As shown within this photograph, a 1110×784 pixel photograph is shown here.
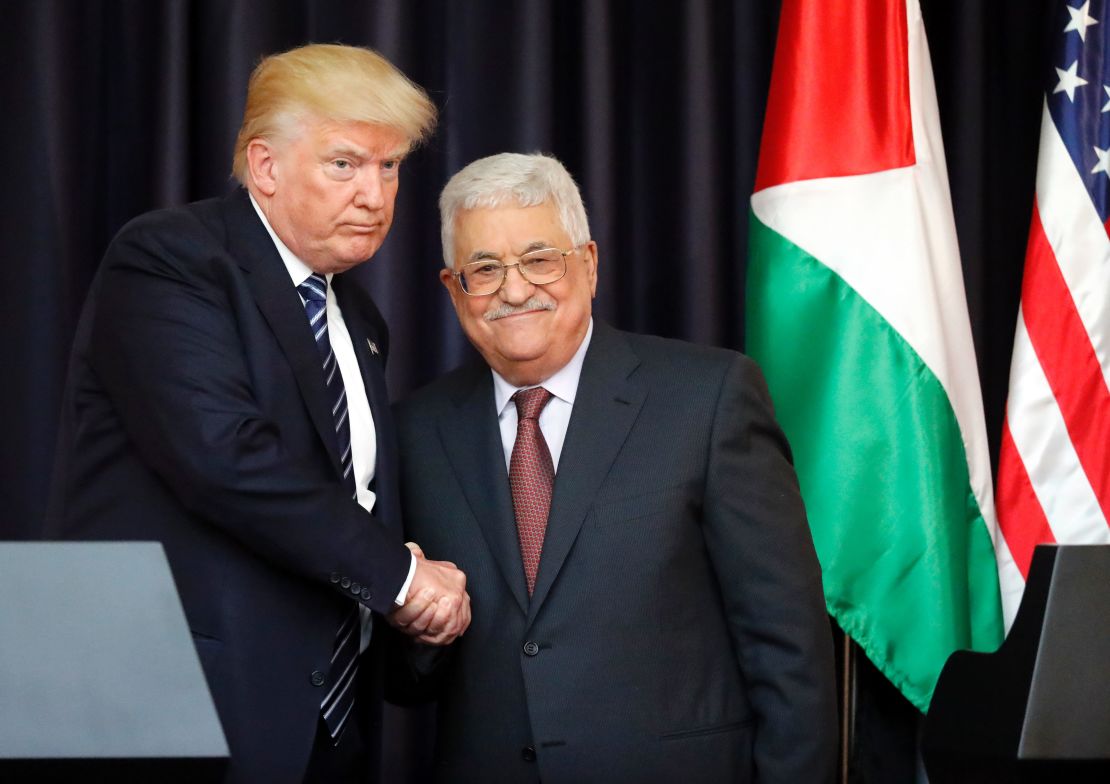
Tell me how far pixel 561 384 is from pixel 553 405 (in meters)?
0.04

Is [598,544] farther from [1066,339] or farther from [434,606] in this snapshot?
[1066,339]

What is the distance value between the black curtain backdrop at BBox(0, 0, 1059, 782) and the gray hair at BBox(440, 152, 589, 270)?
1183 mm

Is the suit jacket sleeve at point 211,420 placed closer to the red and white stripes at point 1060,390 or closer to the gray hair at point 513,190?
the gray hair at point 513,190

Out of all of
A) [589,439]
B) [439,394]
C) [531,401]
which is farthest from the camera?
[439,394]

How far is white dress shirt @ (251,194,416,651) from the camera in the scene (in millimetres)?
2428

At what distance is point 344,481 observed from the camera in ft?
7.70

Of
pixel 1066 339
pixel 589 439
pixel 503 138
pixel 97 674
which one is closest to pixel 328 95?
pixel 589 439

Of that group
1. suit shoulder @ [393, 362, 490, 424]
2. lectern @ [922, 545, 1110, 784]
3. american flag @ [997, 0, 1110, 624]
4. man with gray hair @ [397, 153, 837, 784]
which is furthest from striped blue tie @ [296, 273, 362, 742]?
american flag @ [997, 0, 1110, 624]

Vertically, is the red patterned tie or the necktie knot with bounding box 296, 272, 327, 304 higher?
the necktie knot with bounding box 296, 272, 327, 304

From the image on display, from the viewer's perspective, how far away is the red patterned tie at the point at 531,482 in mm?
2416

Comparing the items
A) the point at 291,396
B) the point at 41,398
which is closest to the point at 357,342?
the point at 291,396

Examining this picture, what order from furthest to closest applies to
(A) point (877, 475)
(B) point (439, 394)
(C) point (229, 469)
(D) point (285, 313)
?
(A) point (877, 475), (B) point (439, 394), (D) point (285, 313), (C) point (229, 469)

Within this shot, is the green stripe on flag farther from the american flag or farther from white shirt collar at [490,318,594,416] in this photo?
white shirt collar at [490,318,594,416]

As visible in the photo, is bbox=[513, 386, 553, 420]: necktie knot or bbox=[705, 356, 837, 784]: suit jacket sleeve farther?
bbox=[513, 386, 553, 420]: necktie knot
